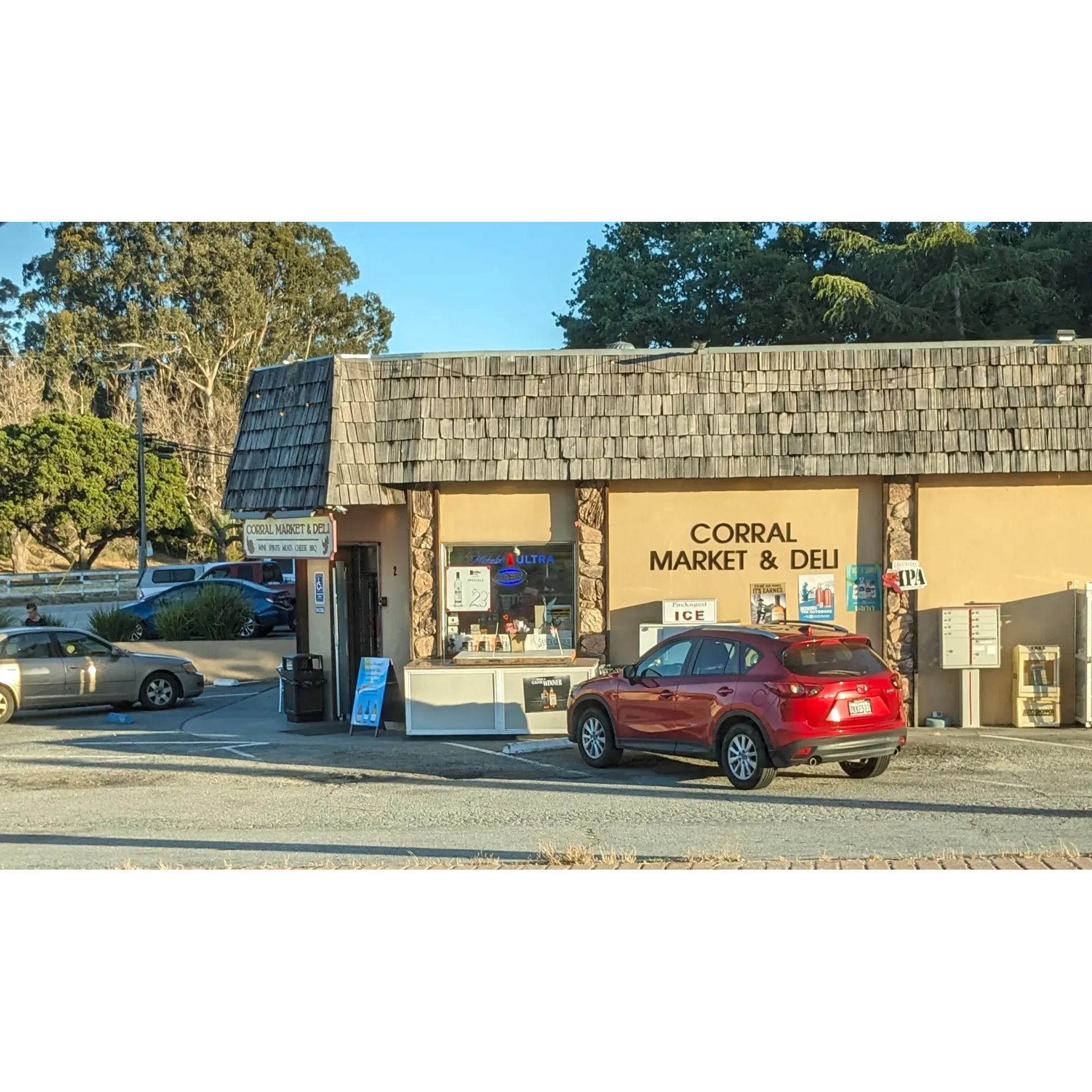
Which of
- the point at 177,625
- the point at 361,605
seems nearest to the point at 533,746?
the point at 361,605

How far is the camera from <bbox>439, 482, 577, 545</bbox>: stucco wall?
19062 millimetres

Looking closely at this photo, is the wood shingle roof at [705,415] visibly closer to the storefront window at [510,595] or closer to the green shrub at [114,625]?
the storefront window at [510,595]

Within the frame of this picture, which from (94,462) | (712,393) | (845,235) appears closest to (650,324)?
(845,235)

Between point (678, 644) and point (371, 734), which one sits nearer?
point (678, 644)

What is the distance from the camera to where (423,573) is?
19078 millimetres

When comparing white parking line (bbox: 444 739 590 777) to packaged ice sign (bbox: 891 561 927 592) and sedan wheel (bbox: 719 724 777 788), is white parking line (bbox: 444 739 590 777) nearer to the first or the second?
sedan wheel (bbox: 719 724 777 788)

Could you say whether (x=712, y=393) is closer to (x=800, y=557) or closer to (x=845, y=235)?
(x=800, y=557)

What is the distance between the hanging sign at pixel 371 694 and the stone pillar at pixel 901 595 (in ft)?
22.4

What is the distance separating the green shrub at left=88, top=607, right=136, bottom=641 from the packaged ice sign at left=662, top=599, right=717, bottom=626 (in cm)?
1575

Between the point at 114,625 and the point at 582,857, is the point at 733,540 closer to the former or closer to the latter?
the point at 582,857

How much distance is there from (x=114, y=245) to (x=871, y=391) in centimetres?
5007

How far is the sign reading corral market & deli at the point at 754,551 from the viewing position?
18.9m

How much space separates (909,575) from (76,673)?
12.5 m

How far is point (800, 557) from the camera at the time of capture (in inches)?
743
